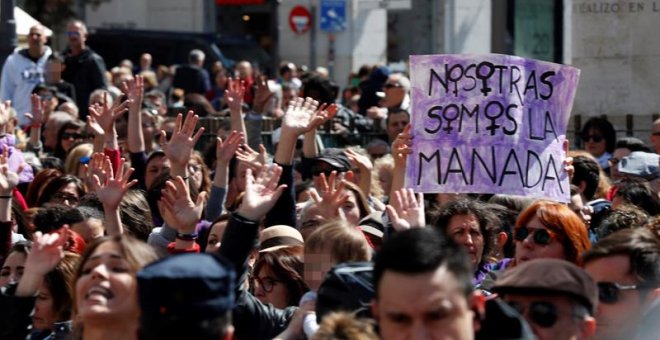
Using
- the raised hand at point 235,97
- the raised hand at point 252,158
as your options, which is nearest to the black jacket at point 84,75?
the raised hand at point 235,97

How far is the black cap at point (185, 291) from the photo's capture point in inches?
196

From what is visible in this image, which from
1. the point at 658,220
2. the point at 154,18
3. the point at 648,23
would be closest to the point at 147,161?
the point at 658,220

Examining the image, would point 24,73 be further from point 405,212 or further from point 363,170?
point 405,212

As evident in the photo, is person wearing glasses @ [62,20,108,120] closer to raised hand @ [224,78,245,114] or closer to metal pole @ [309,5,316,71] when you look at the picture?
raised hand @ [224,78,245,114]

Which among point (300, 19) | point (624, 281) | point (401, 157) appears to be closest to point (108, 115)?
point (401, 157)

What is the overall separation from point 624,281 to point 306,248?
1233 mm

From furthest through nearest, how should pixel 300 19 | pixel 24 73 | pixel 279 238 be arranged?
pixel 300 19
pixel 24 73
pixel 279 238

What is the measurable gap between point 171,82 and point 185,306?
20835 millimetres

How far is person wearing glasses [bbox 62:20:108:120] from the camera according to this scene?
17.6 meters

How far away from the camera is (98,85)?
58.0ft

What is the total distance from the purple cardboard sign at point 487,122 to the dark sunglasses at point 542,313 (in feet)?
11.5

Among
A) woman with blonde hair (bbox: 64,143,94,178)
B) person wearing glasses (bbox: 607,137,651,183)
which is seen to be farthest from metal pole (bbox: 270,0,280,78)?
person wearing glasses (bbox: 607,137,651,183)

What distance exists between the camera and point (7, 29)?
15.3 m

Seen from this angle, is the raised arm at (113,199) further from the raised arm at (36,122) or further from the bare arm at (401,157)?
the raised arm at (36,122)
